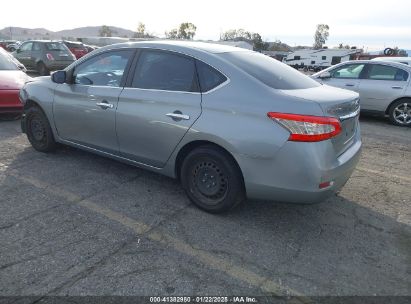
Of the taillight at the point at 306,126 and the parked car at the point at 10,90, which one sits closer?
the taillight at the point at 306,126

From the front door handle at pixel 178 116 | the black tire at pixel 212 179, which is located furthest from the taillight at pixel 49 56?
the black tire at pixel 212 179

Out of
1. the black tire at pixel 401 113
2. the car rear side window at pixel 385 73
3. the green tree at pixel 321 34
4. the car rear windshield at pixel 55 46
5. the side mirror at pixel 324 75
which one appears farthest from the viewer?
the green tree at pixel 321 34

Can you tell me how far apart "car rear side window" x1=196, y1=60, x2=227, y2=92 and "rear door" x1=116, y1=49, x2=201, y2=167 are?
0.06 metres

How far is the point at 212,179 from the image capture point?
3742 millimetres

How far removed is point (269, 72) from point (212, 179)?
1.23 metres

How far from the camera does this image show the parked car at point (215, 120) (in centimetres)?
323

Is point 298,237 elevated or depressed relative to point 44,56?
depressed

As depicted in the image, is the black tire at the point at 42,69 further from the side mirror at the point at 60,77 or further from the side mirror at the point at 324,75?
the side mirror at the point at 60,77

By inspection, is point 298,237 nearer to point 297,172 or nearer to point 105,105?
point 297,172

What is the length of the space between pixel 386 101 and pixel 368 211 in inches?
229

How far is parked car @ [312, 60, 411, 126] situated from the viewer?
8844mm

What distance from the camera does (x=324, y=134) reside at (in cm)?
319

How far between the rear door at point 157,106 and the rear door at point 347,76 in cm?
658

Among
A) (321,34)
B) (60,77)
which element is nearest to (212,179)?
(60,77)
